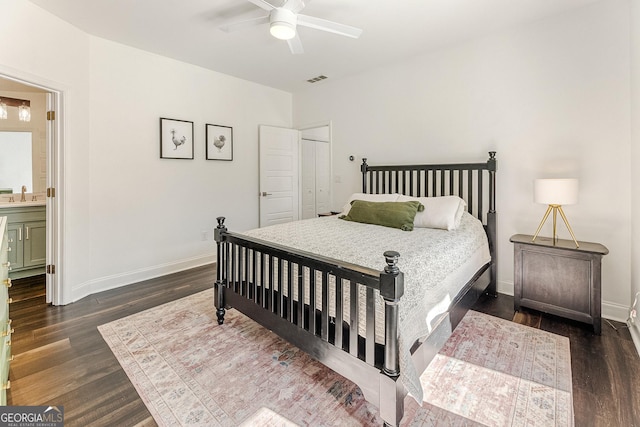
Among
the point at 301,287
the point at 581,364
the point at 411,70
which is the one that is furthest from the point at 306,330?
the point at 411,70

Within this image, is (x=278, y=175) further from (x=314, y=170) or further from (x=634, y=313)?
(x=634, y=313)

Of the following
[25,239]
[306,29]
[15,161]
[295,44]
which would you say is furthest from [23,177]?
[306,29]

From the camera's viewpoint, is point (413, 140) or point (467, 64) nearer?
point (467, 64)

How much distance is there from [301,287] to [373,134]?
295 cm

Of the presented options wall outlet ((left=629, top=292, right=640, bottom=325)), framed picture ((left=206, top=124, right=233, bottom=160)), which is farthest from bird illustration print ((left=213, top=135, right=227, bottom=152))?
wall outlet ((left=629, top=292, right=640, bottom=325))

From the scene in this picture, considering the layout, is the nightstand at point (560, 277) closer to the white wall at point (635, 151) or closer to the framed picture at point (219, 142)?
the white wall at point (635, 151)

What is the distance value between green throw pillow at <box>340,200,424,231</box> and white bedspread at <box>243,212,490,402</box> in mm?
100

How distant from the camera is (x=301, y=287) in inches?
73.0

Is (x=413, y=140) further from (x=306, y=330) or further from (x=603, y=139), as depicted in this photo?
(x=306, y=330)

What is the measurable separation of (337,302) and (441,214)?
1702mm

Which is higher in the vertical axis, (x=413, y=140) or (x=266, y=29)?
(x=266, y=29)

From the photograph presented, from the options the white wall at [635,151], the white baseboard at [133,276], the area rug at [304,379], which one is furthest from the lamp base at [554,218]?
the white baseboard at [133,276]

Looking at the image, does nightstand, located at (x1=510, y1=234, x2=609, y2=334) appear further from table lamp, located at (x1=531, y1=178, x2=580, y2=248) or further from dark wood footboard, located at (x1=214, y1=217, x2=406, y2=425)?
dark wood footboard, located at (x1=214, y1=217, x2=406, y2=425)

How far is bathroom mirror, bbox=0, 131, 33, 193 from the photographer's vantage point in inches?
147
